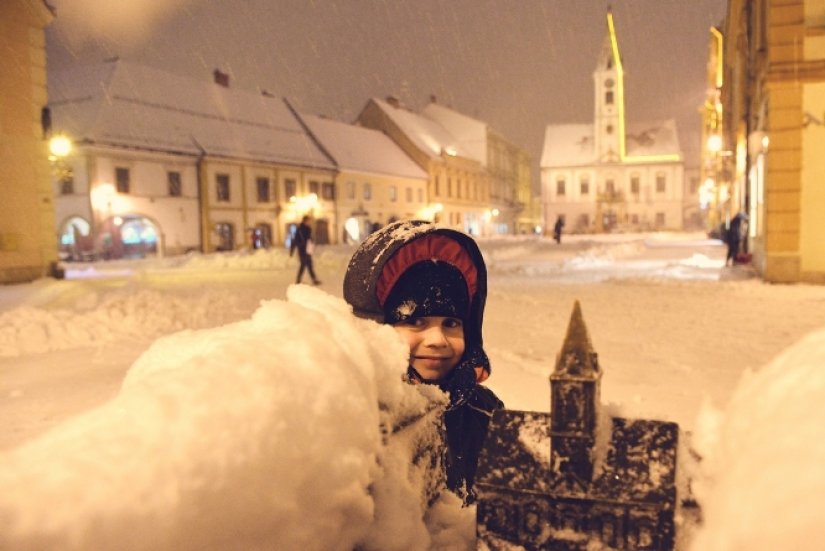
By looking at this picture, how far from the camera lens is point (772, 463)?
934mm

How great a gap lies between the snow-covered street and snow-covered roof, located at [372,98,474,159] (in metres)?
41.4

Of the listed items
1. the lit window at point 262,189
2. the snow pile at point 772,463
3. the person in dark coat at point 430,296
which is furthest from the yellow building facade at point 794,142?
the lit window at point 262,189

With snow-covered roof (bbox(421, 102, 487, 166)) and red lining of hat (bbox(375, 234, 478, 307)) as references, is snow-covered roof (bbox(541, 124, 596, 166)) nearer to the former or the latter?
snow-covered roof (bbox(421, 102, 487, 166))

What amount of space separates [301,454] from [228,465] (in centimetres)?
15

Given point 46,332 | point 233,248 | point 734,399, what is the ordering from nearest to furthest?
point 734,399, point 46,332, point 233,248

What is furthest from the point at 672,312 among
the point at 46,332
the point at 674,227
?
the point at 674,227

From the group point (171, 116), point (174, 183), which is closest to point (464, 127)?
point (171, 116)

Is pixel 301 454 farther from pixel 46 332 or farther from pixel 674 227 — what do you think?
pixel 674 227

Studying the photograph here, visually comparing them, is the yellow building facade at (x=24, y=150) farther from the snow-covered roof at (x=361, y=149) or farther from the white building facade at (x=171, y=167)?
the snow-covered roof at (x=361, y=149)

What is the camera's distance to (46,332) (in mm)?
8234

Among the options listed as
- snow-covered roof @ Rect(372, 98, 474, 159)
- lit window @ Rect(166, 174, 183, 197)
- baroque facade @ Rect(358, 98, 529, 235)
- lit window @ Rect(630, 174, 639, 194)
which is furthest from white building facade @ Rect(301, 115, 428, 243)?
lit window @ Rect(630, 174, 639, 194)

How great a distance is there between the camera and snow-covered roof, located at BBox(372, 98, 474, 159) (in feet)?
179

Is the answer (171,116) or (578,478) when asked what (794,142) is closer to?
(578,478)

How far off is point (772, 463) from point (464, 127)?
66.5 m
